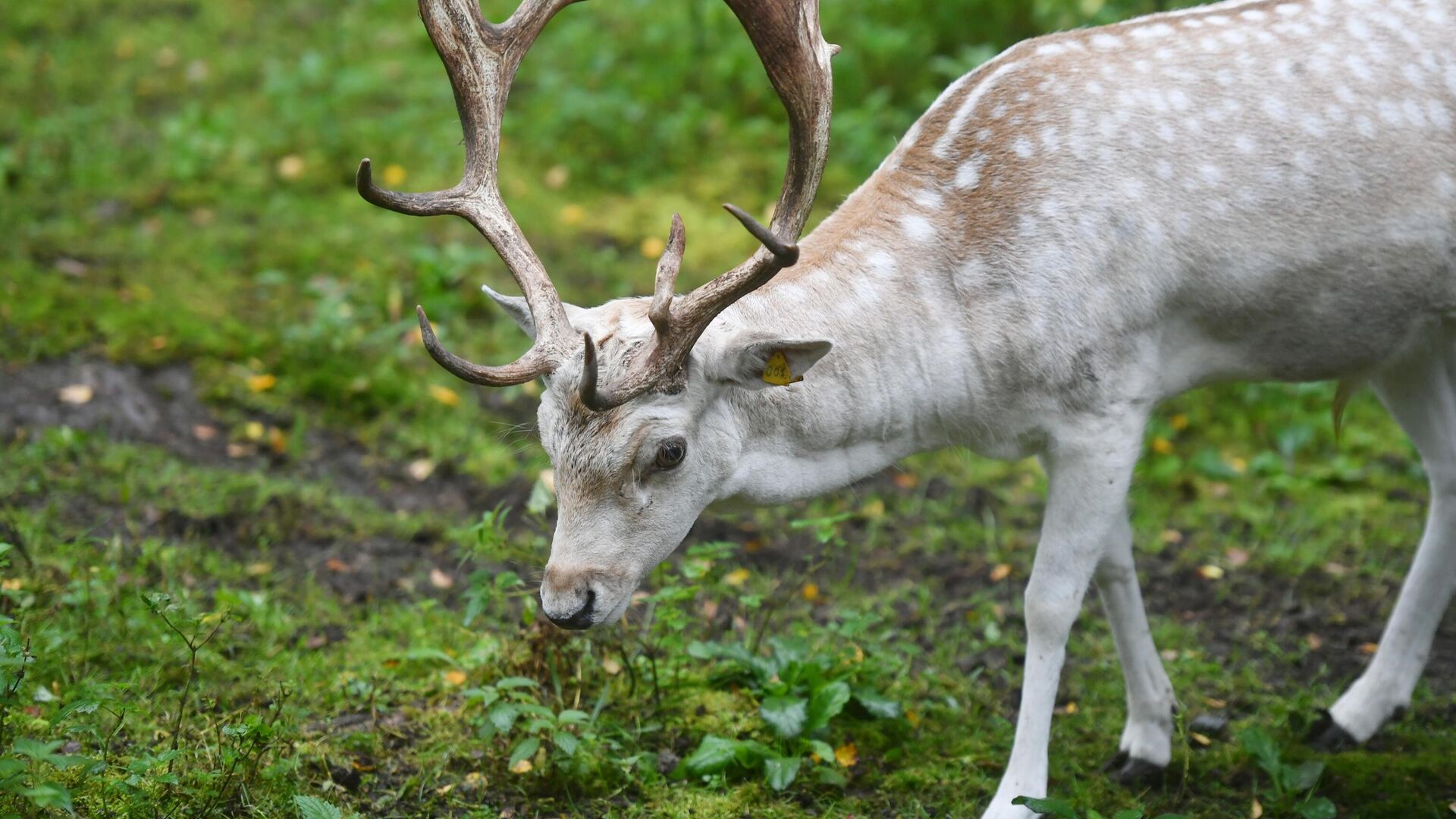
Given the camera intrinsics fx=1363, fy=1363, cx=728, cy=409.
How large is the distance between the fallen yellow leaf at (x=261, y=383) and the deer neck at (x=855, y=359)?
3362mm

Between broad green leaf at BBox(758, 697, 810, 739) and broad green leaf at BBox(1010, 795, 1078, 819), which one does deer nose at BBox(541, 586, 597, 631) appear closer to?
broad green leaf at BBox(758, 697, 810, 739)

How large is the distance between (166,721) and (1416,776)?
12.4 feet

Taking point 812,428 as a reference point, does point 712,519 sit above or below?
below

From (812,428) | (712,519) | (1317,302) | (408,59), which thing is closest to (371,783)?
(812,428)

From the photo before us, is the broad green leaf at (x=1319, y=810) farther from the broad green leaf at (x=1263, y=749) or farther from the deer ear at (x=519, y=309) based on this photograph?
the deer ear at (x=519, y=309)

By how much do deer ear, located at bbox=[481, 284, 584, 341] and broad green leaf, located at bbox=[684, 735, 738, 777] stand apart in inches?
52.2

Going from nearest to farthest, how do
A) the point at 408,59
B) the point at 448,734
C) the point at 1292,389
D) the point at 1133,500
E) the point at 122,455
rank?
the point at 448,734
the point at 122,455
the point at 1133,500
the point at 1292,389
the point at 408,59

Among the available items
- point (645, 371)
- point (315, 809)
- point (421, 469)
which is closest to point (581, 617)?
point (645, 371)

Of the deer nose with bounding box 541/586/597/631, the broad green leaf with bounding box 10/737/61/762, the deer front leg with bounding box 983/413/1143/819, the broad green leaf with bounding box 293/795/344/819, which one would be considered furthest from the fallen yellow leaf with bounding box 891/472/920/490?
the broad green leaf with bounding box 10/737/61/762

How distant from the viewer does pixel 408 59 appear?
979cm

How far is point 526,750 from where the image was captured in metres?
3.85

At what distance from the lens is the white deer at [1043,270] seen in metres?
3.70

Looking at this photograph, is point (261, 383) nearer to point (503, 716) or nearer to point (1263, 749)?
point (503, 716)

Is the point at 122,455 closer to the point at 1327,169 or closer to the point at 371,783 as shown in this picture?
the point at 371,783
